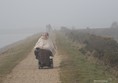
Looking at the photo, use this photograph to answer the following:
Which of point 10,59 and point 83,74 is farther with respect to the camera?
point 10,59

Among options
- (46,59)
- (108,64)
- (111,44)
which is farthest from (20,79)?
(111,44)

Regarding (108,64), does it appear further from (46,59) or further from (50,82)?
(50,82)

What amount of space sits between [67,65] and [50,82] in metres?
6.92

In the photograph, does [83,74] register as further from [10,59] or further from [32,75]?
[10,59]

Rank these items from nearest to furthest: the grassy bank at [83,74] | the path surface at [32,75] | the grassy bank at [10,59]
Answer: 1. the grassy bank at [83,74]
2. the path surface at [32,75]
3. the grassy bank at [10,59]

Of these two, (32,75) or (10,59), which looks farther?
(10,59)

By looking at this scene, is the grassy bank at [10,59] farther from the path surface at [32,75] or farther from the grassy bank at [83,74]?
the grassy bank at [83,74]

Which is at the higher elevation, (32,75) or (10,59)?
(32,75)

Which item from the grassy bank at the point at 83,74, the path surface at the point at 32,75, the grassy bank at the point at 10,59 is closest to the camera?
the grassy bank at the point at 83,74

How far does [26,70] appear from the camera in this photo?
23469mm

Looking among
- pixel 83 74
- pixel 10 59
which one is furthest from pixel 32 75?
pixel 10 59

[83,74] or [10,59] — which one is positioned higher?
[83,74]

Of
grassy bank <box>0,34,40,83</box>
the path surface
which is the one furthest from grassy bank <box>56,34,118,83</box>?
grassy bank <box>0,34,40,83</box>

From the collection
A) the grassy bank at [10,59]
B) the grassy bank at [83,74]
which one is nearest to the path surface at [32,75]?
the grassy bank at [83,74]
